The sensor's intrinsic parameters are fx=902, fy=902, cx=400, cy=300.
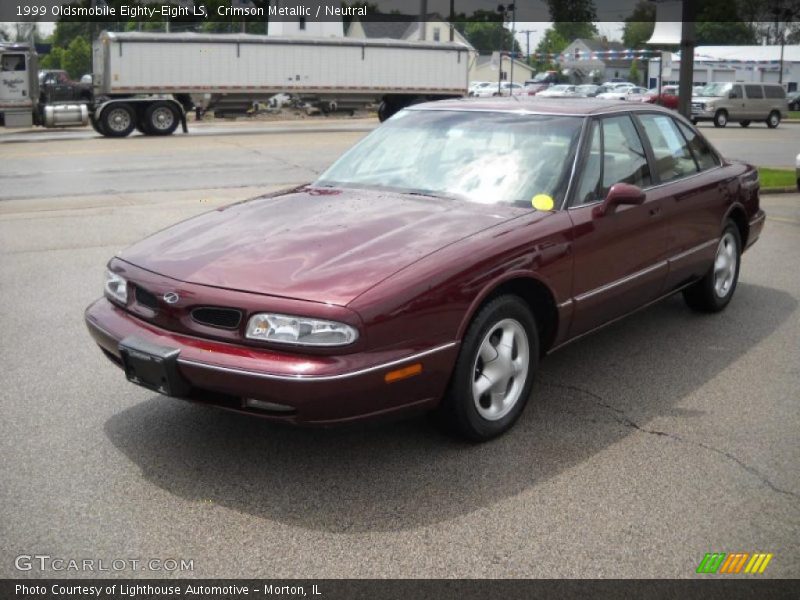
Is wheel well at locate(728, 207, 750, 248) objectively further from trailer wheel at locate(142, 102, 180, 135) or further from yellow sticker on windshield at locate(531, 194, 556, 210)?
trailer wheel at locate(142, 102, 180, 135)

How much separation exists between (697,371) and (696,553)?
7.28 feet

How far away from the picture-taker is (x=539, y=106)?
528 cm

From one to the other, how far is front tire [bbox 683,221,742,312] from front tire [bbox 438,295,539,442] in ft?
8.09

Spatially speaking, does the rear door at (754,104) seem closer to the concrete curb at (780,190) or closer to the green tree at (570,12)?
the concrete curb at (780,190)

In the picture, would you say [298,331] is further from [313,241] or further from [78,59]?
[78,59]

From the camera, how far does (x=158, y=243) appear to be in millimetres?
4375

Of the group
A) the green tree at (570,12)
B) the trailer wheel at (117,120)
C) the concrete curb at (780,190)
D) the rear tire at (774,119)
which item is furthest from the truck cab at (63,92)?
the green tree at (570,12)

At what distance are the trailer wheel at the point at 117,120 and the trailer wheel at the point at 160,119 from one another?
1.97ft

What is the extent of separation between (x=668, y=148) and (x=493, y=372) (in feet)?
8.18

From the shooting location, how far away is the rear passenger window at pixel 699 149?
6168 mm

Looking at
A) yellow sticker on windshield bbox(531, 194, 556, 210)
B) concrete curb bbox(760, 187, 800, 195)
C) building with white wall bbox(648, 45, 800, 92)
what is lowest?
concrete curb bbox(760, 187, 800, 195)

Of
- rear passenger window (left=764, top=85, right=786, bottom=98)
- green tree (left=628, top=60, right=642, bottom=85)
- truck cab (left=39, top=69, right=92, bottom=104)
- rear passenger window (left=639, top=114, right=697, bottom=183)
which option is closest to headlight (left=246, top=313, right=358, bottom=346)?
rear passenger window (left=639, top=114, right=697, bottom=183)

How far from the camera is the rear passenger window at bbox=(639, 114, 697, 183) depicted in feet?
18.5

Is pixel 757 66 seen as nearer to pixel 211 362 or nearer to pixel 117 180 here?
pixel 117 180
